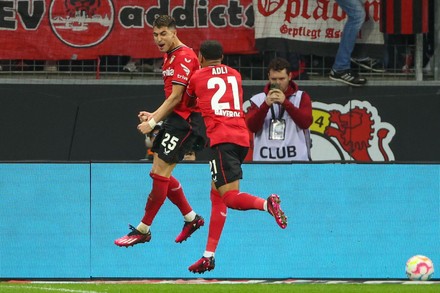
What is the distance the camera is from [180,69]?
401 inches

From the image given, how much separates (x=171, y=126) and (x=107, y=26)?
14.4 ft

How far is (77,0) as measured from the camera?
14523 millimetres

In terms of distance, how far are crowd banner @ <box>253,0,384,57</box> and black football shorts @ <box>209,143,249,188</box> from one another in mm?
4725

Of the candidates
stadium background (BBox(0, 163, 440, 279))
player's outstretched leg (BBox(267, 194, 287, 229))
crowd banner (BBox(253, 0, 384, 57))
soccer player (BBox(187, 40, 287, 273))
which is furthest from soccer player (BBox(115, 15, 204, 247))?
crowd banner (BBox(253, 0, 384, 57))

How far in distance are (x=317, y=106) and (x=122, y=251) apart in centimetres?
358

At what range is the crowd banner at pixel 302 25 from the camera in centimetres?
1472

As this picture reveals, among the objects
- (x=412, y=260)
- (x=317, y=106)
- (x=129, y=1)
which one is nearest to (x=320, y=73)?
(x=317, y=106)

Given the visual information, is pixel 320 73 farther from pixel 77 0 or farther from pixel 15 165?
pixel 15 165

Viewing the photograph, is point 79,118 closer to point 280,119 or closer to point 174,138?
point 280,119

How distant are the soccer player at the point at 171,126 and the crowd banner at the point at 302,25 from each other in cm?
429

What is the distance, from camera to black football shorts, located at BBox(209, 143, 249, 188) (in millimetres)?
10094

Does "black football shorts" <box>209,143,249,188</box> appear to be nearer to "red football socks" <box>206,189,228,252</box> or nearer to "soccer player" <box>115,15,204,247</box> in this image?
"red football socks" <box>206,189,228,252</box>

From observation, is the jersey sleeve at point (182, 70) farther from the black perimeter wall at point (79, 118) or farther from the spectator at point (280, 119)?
the black perimeter wall at point (79, 118)

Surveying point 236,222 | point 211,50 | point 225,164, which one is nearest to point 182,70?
point 211,50
